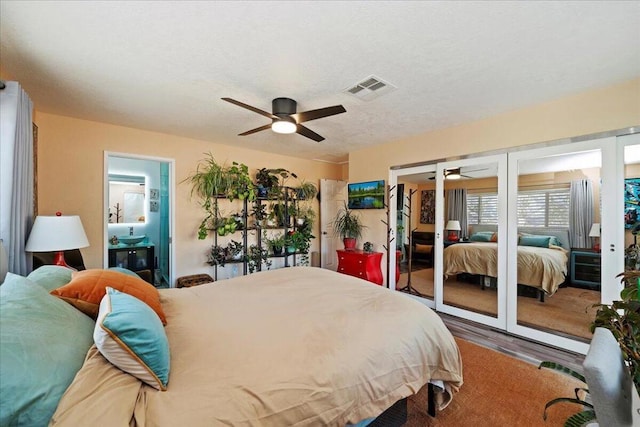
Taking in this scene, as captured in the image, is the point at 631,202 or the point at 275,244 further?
the point at 275,244

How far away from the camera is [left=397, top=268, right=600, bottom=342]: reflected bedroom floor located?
2668 mm

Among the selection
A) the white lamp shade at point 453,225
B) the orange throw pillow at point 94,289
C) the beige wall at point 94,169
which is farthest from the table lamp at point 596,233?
the beige wall at point 94,169

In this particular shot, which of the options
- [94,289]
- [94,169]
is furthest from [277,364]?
[94,169]

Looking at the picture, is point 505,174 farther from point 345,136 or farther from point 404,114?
point 345,136

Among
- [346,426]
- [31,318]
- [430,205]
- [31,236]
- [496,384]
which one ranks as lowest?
[496,384]

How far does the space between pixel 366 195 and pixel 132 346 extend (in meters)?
3.97

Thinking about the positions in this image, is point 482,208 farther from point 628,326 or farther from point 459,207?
point 628,326

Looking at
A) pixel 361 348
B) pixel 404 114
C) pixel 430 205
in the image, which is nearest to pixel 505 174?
pixel 430 205

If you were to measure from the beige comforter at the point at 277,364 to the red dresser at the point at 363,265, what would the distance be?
210 cm

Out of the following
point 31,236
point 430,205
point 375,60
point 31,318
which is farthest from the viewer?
point 430,205

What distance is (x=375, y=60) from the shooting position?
1.99 meters

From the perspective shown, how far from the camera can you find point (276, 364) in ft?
3.74

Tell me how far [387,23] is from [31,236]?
10.4 feet

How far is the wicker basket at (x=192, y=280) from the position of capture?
3754 millimetres
